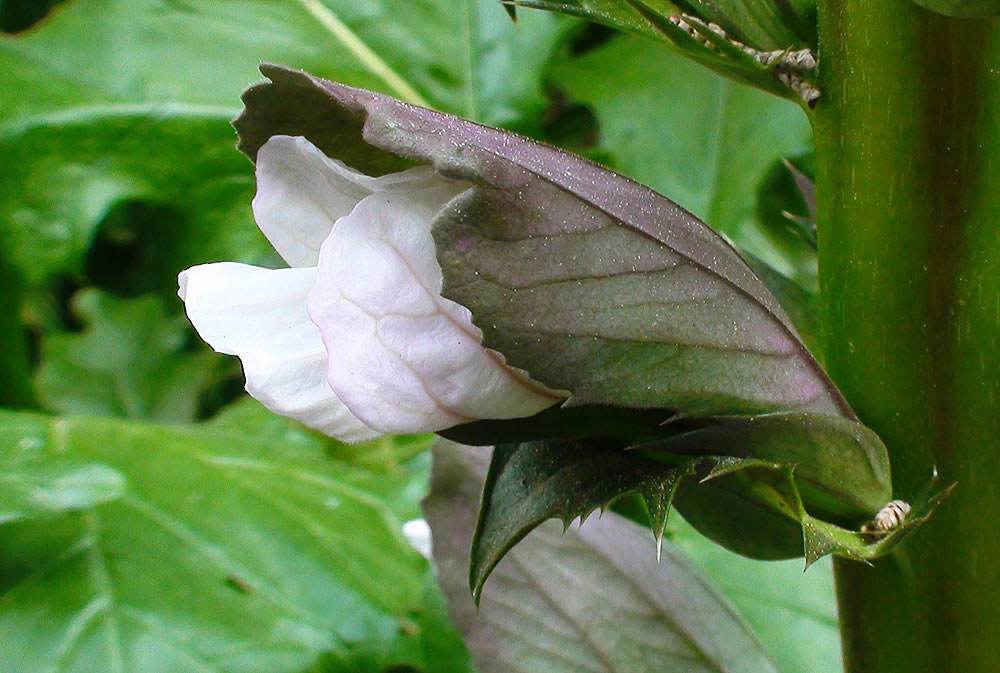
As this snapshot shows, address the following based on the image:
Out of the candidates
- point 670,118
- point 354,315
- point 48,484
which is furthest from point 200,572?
point 670,118

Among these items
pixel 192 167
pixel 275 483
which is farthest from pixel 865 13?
pixel 192 167

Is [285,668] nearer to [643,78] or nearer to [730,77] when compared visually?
[730,77]

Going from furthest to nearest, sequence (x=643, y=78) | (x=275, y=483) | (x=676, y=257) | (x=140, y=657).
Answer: (x=643, y=78)
(x=275, y=483)
(x=140, y=657)
(x=676, y=257)

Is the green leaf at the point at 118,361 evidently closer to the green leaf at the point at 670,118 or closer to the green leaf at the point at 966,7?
the green leaf at the point at 670,118

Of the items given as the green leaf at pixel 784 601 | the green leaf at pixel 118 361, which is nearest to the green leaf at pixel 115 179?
the green leaf at pixel 118 361

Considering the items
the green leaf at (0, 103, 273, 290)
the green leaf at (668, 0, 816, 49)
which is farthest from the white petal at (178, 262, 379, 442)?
the green leaf at (0, 103, 273, 290)

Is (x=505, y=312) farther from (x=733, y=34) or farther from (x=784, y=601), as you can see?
(x=784, y=601)

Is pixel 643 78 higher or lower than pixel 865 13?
lower

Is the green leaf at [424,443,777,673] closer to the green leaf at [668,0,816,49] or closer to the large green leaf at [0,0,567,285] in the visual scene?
the green leaf at [668,0,816,49]
